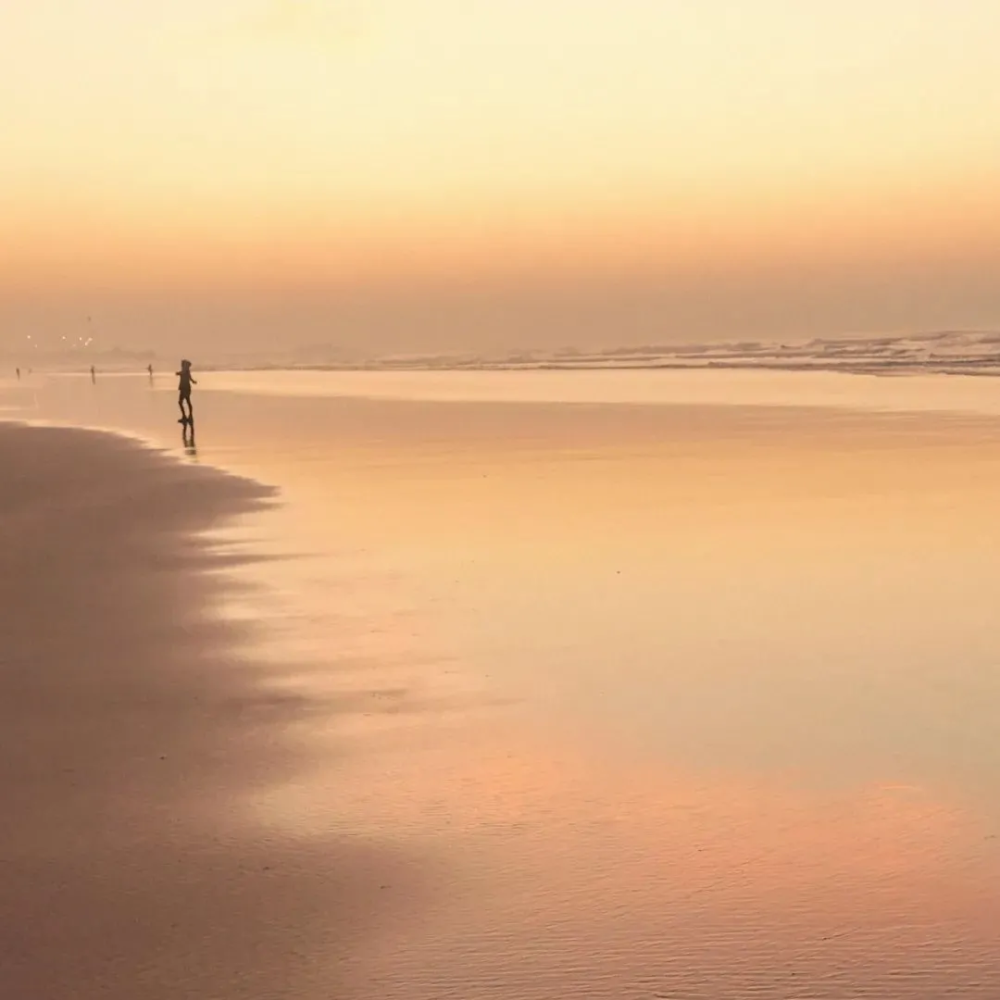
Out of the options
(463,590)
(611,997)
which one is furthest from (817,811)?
(463,590)

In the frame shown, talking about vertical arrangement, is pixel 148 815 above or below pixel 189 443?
above

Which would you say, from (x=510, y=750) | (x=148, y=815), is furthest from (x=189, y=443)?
(x=148, y=815)

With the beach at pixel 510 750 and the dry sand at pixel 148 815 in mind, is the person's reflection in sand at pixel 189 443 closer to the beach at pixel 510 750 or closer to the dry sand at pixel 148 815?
the beach at pixel 510 750

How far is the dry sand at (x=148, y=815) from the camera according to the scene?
485 centimetres

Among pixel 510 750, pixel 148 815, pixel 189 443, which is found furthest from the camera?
pixel 189 443

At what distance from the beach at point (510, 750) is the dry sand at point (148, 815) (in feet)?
0.08

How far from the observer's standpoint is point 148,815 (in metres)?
6.40

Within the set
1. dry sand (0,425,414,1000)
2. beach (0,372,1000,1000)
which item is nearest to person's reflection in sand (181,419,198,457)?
beach (0,372,1000,1000)

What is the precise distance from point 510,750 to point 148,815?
2004 millimetres

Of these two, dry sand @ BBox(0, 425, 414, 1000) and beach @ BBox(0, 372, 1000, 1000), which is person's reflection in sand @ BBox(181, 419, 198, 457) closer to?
beach @ BBox(0, 372, 1000, 1000)

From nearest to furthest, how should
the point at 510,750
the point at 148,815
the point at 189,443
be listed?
the point at 148,815
the point at 510,750
the point at 189,443

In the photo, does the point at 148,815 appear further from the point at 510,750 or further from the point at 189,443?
the point at 189,443

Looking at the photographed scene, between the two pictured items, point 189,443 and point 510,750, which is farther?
point 189,443

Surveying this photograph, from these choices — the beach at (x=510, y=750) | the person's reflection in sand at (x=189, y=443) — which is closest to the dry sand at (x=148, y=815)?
the beach at (x=510, y=750)
